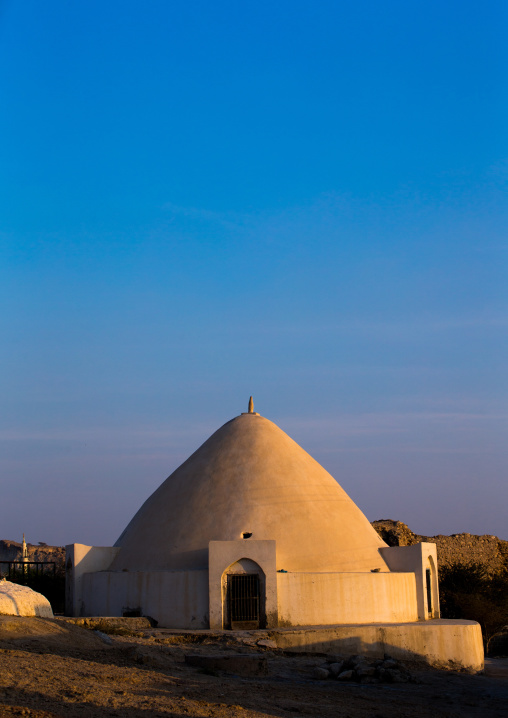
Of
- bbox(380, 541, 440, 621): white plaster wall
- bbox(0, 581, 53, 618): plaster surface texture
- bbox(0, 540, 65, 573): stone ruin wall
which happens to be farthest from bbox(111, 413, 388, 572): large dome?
bbox(0, 540, 65, 573): stone ruin wall

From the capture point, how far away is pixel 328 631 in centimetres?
1305

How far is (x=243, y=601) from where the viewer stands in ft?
45.3

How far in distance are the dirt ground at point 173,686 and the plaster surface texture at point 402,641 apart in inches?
26.7

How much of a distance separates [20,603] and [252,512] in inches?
224

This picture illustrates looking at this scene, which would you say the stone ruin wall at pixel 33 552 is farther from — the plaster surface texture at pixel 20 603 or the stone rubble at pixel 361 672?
the stone rubble at pixel 361 672

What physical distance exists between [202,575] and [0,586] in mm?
4239

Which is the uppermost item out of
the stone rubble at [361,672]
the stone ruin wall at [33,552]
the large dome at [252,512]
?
the large dome at [252,512]

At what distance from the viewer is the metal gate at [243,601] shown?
538 inches

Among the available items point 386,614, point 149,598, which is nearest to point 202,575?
point 149,598

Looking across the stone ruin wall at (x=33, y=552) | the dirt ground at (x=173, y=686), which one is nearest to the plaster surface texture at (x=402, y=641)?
the dirt ground at (x=173, y=686)

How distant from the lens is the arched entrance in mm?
13664

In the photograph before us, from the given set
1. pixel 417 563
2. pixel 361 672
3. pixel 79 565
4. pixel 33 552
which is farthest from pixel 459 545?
pixel 33 552

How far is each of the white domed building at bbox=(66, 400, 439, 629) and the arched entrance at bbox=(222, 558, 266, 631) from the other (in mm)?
18

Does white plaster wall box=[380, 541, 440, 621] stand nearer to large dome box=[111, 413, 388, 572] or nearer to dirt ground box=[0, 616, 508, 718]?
large dome box=[111, 413, 388, 572]
